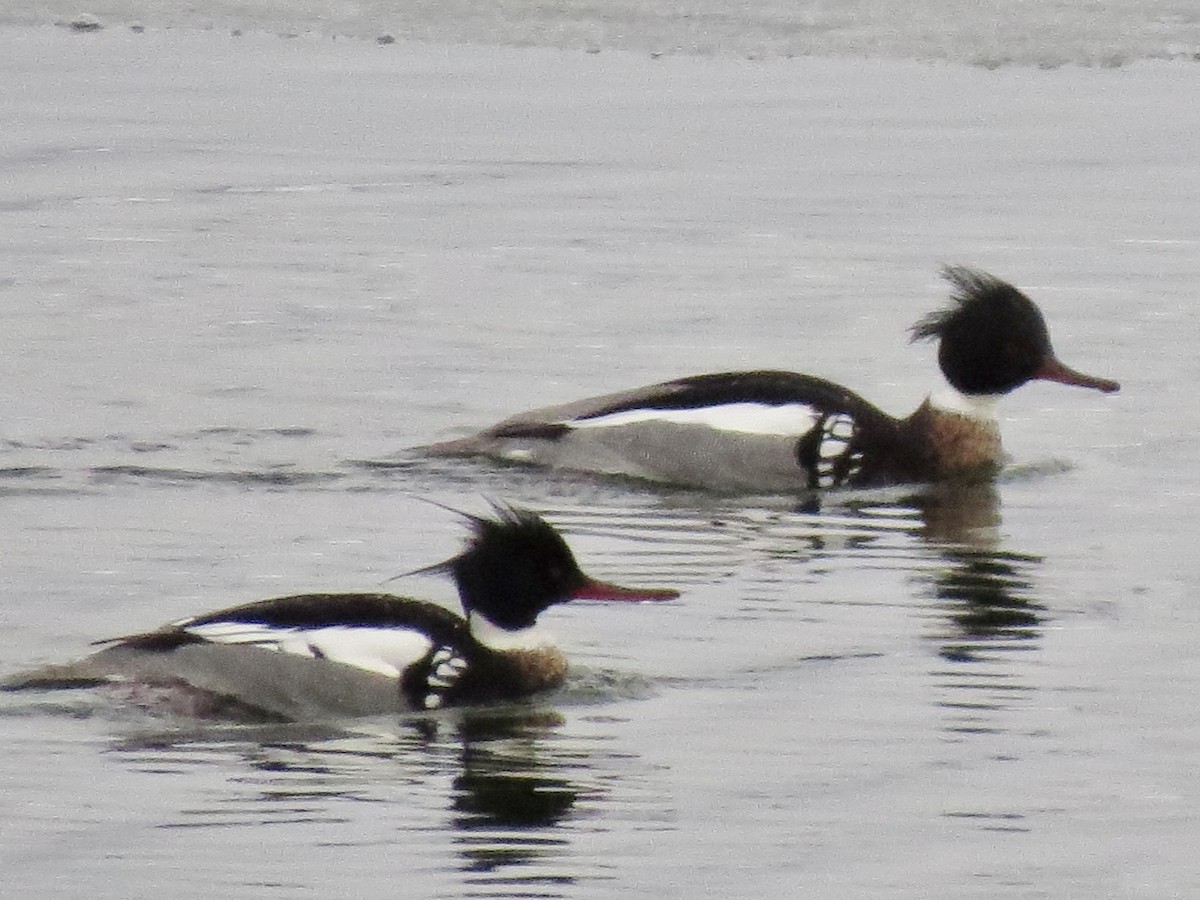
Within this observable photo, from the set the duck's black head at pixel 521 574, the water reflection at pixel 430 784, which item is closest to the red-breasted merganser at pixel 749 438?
the duck's black head at pixel 521 574

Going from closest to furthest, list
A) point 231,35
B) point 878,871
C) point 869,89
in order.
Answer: point 878,871 → point 869,89 → point 231,35

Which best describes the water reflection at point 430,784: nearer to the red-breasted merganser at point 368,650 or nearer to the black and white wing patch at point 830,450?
the red-breasted merganser at point 368,650

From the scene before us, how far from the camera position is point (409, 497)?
10109 millimetres

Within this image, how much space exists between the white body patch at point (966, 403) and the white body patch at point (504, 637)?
13.5ft

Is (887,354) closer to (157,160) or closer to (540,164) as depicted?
(540,164)

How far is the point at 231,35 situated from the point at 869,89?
17.9ft

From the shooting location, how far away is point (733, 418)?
10883mm

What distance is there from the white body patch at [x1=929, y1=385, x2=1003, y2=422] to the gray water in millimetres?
280

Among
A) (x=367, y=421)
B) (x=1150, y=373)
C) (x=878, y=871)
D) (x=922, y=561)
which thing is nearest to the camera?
(x=878, y=871)

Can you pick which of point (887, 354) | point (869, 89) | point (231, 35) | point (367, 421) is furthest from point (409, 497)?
point (231, 35)

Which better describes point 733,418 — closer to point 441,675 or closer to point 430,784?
point 441,675

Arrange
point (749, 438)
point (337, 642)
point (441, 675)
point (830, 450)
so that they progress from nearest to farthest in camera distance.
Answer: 1. point (337, 642)
2. point (441, 675)
3. point (830, 450)
4. point (749, 438)

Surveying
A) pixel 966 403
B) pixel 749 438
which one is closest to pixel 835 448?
pixel 749 438

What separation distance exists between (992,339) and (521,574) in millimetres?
4368
